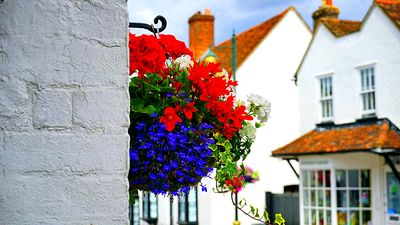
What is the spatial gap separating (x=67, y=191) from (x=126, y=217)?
0.79 feet

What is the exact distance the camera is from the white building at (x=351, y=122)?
17.5 metres

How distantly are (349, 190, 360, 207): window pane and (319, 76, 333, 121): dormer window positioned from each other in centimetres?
232

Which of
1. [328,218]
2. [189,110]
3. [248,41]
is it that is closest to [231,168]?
[189,110]

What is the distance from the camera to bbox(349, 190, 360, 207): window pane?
18.4 metres

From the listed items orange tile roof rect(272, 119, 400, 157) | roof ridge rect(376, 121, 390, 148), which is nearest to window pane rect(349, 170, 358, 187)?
orange tile roof rect(272, 119, 400, 157)

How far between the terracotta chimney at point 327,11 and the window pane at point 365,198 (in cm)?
662

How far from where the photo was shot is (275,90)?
24.2 meters

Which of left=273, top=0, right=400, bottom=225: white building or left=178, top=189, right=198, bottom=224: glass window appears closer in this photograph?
left=273, top=0, right=400, bottom=225: white building

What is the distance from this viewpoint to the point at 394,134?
17.1 meters

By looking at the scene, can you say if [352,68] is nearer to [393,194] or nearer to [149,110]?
[393,194]

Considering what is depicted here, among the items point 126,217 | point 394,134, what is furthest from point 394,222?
point 126,217

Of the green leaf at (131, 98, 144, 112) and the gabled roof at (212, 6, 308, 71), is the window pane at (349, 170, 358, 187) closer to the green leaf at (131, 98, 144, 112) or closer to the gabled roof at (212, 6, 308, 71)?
the gabled roof at (212, 6, 308, 71)

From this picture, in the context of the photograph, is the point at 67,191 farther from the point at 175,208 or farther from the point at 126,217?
the point at 175,208

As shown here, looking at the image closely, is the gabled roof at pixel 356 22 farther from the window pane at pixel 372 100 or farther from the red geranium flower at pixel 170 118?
the red geranium flower at pixel 170 118
